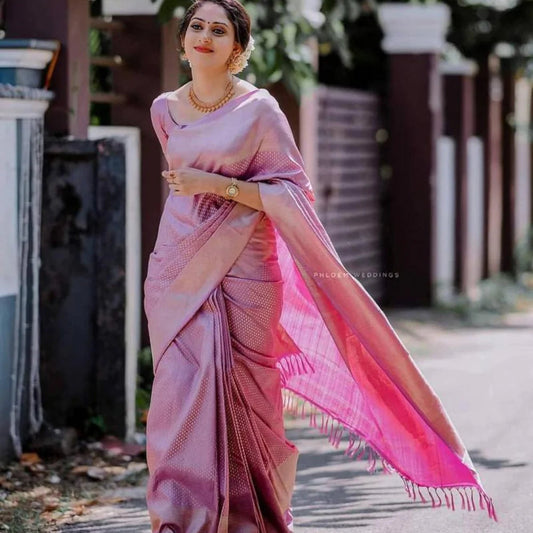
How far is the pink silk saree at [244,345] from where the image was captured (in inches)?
182

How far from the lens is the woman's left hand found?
4504 millimetres

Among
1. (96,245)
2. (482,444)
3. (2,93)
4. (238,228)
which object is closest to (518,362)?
(482,444)

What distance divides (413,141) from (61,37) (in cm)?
615

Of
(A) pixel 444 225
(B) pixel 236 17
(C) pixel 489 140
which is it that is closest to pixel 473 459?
(B) pixel 236 17

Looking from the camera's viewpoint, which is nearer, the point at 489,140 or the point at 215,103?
the point at 215,103

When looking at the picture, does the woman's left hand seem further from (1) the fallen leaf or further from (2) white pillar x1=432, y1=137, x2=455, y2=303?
(2) white pillar x1=432, y1=137, x2=455, y2=303

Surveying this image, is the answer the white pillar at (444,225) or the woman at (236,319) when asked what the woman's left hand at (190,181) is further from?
the white pillar at (444,225)

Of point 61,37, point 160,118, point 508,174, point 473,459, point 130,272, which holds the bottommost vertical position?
point 473,459

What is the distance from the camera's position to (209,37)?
4.62 m

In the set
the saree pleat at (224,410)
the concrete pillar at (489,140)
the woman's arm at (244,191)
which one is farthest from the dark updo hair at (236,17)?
the concrete pillar at (489,140)

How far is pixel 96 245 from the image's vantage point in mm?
6668

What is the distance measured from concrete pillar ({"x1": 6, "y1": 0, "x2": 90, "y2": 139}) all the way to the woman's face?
2.13 m

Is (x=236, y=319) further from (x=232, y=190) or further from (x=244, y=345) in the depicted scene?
(x=232, y=190)

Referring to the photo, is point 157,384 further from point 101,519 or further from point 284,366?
point 101,519
